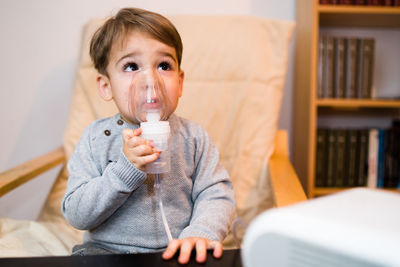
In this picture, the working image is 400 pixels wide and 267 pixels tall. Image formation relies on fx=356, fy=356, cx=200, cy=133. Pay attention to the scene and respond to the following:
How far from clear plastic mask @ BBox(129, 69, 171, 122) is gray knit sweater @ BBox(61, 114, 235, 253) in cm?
11

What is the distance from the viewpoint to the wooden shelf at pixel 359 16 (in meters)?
1.25

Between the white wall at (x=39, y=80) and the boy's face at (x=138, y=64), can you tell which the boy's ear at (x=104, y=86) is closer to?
the boy's face at (x=138, y=64)

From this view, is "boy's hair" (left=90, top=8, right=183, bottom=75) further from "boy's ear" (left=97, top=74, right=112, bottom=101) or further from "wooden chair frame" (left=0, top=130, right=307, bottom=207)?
"wooden chair frame" (left=0, top=130, right=307, bottom=207)

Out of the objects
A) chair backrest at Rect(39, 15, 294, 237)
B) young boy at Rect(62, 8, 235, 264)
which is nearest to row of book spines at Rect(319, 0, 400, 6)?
chair backrest at Rect(39, 15, 294, 237)

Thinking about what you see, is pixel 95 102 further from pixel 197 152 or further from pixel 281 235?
pixel 281 235

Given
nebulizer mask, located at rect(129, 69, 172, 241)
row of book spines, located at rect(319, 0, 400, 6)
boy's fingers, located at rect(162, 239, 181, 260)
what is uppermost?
row of book spines, located at rect(319, 0, 400, 6)

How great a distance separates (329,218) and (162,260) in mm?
220

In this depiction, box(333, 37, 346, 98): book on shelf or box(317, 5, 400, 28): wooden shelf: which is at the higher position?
box(317, 5, 400, 28): wooden shelf

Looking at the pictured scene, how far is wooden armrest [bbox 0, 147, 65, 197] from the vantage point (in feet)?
2.49

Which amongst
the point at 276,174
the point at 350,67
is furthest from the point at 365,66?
the point at 276,174

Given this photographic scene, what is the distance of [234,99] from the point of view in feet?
3.52

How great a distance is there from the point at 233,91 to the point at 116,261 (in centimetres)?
75

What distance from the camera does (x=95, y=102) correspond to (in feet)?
3.51

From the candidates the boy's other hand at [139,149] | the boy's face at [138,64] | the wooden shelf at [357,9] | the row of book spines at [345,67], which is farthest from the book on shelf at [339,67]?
the boy's other hand at [139,149]
